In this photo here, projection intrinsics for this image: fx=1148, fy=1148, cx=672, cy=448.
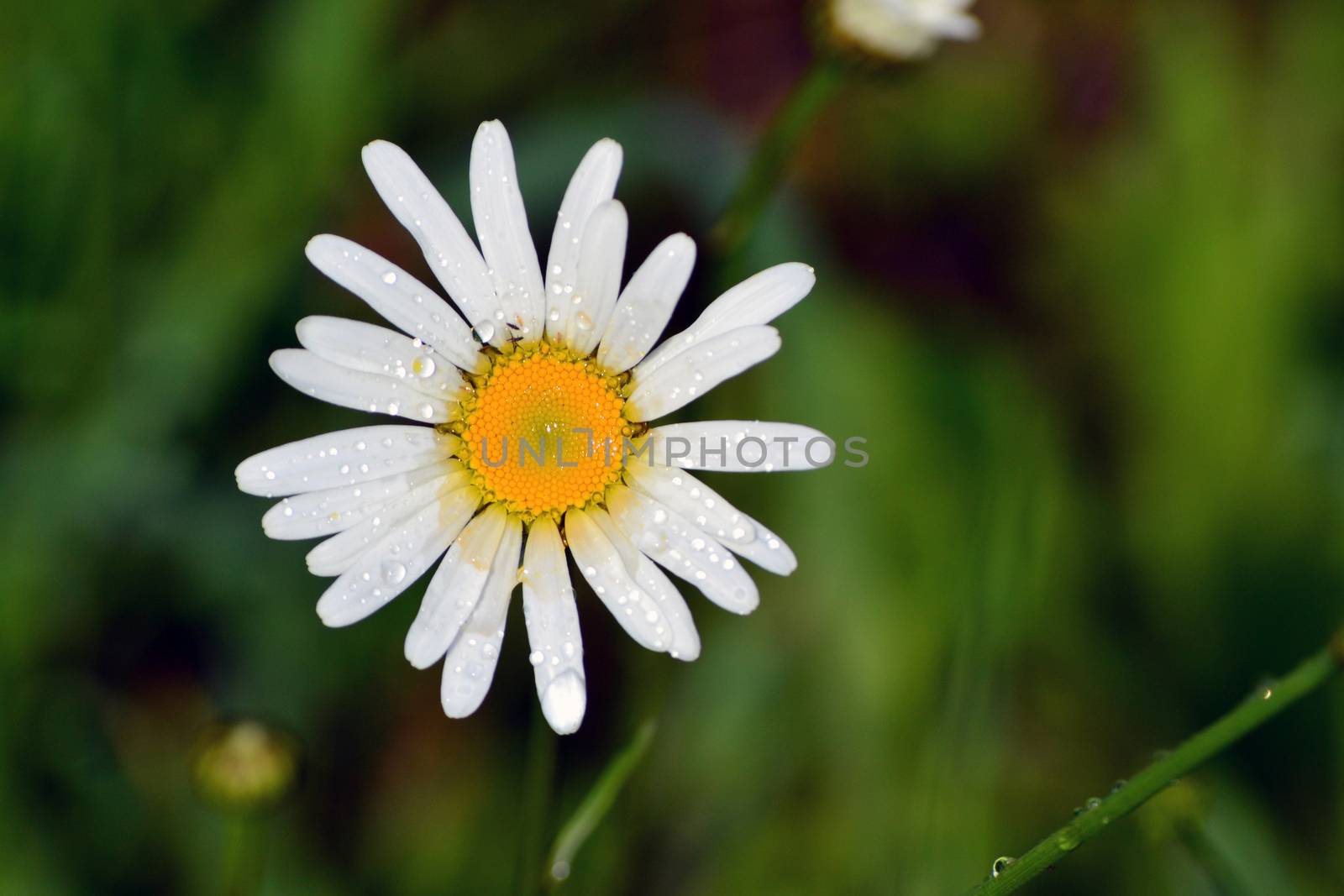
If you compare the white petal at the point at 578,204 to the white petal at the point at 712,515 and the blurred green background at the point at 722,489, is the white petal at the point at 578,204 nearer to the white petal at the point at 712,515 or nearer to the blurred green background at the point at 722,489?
the white petal at the point at 712,515

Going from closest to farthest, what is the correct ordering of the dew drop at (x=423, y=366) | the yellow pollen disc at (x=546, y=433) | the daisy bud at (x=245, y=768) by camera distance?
the dew drop at (x=423, y=366)
the yellow pollen disc at (x=546, y=433)
the daisy bud at (x=245, y=768)

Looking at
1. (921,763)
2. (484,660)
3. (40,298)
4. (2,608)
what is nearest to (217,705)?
(2,608)

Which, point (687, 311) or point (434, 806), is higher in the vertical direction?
point (687, 311)

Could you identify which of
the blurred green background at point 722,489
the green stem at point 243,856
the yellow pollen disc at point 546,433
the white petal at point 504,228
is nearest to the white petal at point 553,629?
the yellow pollen disc at point 546,433

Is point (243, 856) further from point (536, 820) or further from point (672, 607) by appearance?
point (672, 607)

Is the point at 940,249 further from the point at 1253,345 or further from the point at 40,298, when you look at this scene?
the point at 40,298
